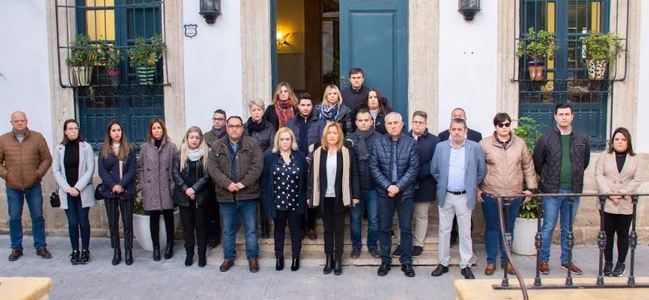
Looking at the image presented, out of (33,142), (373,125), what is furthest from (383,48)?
(33,142)

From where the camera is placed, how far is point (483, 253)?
27.5 ft

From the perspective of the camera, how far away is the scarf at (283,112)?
8359 millimetres

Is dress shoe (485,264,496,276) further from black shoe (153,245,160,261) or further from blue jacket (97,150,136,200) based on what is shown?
blue jacket (97,150,136,200)

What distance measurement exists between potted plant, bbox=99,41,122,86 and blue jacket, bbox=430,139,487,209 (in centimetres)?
438

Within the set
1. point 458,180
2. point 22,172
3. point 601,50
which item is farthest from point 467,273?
point 22,172

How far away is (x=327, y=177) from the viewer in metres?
7.48

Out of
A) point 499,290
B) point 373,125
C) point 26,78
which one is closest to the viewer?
point 499,290

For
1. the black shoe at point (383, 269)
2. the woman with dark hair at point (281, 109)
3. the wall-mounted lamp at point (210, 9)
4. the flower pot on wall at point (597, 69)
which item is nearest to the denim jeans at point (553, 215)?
the black shoe at point (383, 269)

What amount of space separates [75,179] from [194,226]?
1459 millimetres

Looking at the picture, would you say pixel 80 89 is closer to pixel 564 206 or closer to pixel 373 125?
pixel 373 125

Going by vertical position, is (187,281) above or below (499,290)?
below

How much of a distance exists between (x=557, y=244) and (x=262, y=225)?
364 cm

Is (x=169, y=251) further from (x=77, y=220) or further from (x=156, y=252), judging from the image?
(x=77, y=220)

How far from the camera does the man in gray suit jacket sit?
726 cm
